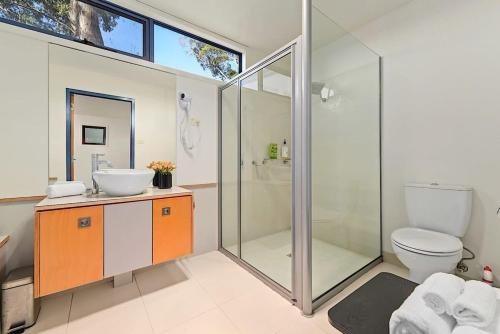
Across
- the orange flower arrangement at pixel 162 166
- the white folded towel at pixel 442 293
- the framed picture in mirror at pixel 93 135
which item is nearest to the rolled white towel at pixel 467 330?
the white folded towel at pixel 442 293

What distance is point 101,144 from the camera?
1.81 m

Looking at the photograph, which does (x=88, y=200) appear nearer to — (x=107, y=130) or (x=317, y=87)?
(x=107, y=130)

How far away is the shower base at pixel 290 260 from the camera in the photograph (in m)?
1.66

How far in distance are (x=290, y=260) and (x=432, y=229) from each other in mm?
1267

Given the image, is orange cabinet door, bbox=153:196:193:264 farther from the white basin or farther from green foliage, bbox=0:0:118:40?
green foliage, bbox=0:0:118:40

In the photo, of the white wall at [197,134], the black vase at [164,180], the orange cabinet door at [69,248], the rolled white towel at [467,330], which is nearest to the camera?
the rolled white towel at [467,330]

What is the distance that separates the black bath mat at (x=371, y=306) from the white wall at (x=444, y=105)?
0.57 metres

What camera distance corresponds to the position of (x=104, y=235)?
4.81 ft

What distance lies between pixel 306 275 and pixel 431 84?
79.7 inches

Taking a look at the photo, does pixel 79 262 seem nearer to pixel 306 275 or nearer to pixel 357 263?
pixel 306 275

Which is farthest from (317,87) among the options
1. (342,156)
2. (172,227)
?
(172,227)

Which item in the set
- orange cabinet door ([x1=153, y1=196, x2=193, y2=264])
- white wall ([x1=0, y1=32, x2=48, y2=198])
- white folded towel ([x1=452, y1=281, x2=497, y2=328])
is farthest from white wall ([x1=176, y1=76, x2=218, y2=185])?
white folded towel ([x1=452, y1=281, x2=497, y2=328])

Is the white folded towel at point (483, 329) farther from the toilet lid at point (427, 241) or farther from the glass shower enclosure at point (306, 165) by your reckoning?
the glass shower enclosure at point (306, 165)

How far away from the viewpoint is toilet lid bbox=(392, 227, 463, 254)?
1.49m
